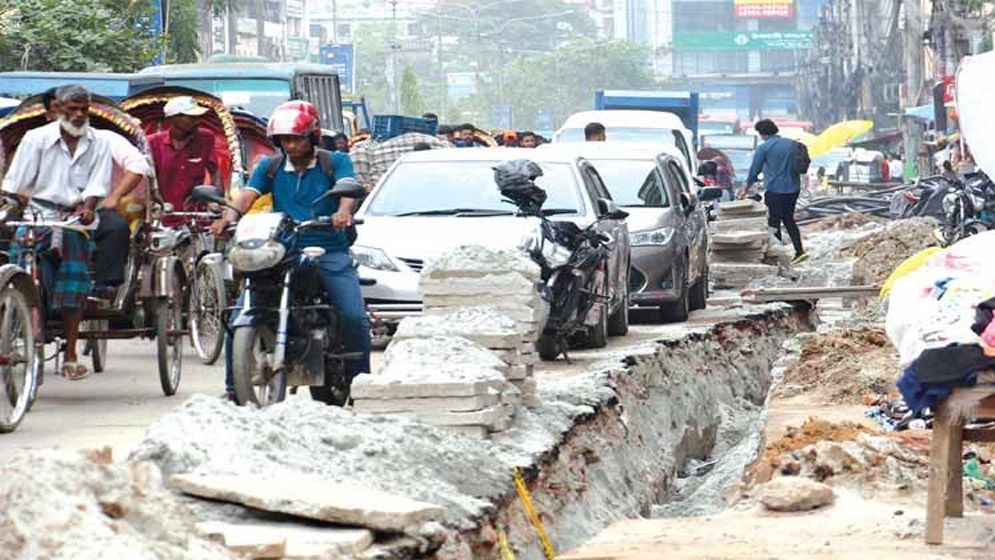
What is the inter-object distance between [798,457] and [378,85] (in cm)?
13082

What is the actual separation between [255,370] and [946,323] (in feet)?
12.9

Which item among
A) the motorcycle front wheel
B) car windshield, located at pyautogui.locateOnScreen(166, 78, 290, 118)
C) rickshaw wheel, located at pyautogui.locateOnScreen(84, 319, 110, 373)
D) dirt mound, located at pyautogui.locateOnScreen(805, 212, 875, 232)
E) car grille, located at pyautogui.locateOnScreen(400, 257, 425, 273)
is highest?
car windshield, located at pyautogui.locateOnScreen(166, 78, 290, 118)

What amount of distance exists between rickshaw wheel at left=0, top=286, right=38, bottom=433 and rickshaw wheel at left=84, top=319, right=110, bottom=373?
2.12 metres

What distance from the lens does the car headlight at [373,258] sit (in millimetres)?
15914

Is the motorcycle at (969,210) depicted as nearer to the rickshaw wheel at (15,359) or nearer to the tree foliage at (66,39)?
the tree foliage at (66,39)

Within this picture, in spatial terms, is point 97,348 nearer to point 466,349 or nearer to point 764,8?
point 466,349

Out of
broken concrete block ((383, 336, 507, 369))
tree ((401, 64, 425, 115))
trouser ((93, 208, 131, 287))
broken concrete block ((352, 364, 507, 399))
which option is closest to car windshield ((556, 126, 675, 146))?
trouser ((93, 208, 131, 287))

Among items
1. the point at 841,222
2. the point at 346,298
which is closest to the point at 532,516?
the point at 346,298

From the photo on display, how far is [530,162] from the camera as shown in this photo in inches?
624

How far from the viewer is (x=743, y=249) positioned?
2625cm

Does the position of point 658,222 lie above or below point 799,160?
above

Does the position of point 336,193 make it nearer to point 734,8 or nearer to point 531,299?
point 531,299

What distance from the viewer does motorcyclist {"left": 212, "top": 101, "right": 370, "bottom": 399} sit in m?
11.3

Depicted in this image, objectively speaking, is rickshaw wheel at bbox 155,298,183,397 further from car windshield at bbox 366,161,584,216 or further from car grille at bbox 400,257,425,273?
car windshield at bbox 366,161,584,216
